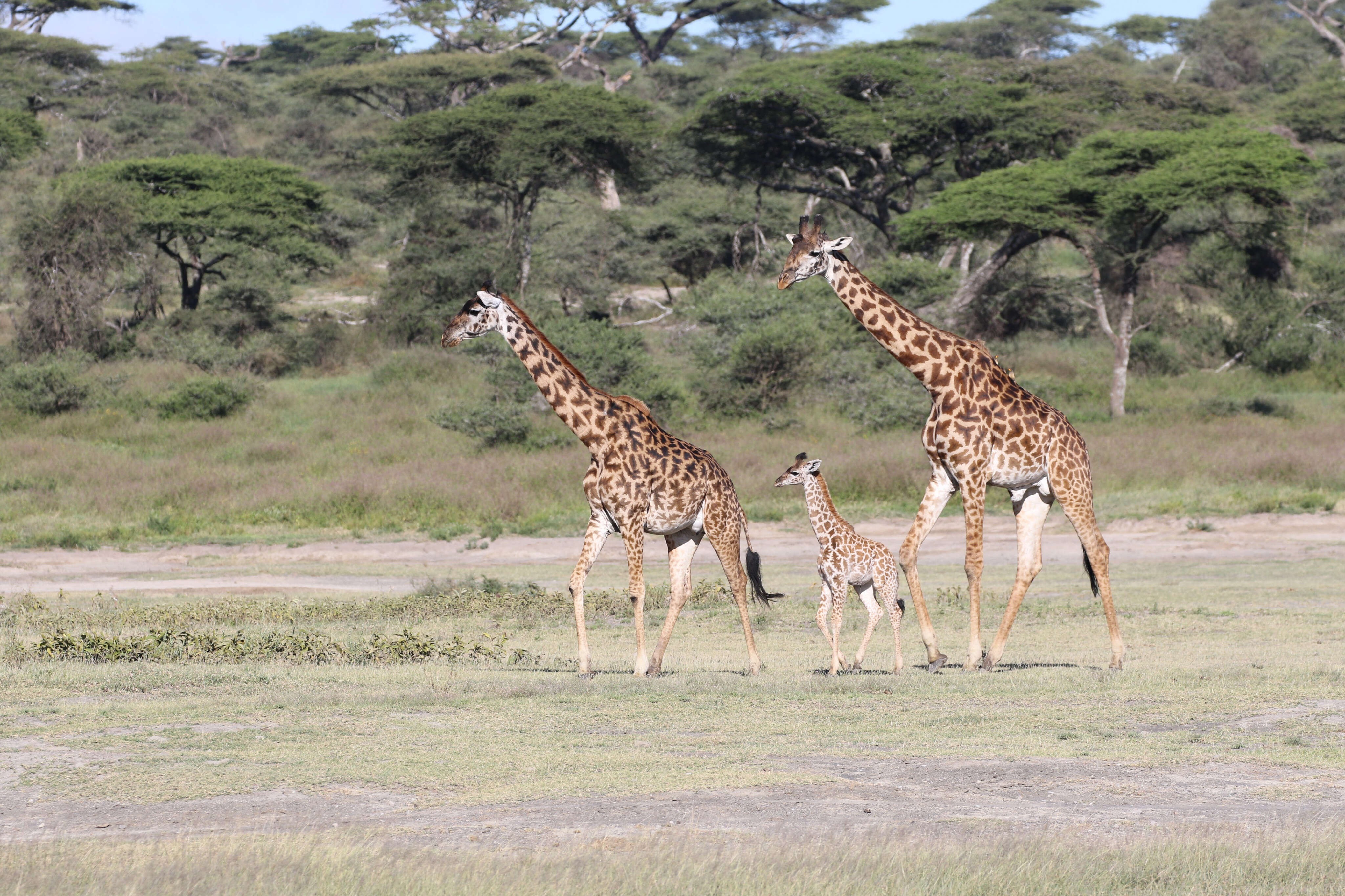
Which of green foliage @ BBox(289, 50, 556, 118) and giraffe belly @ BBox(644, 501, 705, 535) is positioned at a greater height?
green foliage @ BBox(289, 50, 556, 118)

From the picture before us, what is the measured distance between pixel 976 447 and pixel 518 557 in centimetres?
1364

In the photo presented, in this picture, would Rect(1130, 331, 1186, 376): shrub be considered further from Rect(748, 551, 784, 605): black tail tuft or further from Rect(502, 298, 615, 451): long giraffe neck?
Rect(502, 298, 615, 451): long giraffe neck

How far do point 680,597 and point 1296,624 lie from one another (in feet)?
22.4

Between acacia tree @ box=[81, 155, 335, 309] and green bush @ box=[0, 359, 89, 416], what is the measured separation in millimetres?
10153

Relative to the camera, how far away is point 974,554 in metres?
12.0

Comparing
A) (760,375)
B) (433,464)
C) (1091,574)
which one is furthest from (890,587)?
(760,375)

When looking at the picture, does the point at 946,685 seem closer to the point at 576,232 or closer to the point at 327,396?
the point at 327,396

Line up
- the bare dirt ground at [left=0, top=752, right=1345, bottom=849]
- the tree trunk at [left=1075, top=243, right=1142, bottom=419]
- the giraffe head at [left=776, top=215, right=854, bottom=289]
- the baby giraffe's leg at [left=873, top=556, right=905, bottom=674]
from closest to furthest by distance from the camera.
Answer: the bare dirt ground at [left=0, top=752, right=1345, bottom=849] → the giraffe head at [left=776, top=215, right=854, bottom=289] → the baby giraffe's leg at [left=873, top=556, right=905, bottom=674] → the tree trunk at [left=1075, top=243, right=1142, bottom=419]

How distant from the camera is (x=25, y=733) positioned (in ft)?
30.4

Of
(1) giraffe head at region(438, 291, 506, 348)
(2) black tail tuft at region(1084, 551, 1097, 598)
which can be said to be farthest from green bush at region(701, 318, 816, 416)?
(1) giraffe head at region(438, 291, 506, 348)

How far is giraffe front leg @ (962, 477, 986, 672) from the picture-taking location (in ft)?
38.9

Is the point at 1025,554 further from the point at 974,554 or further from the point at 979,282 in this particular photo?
the point at 979,282

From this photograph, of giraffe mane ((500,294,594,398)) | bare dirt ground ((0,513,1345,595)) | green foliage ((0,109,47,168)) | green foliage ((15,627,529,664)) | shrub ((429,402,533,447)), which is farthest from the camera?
green foliage ((0,109,47,168))

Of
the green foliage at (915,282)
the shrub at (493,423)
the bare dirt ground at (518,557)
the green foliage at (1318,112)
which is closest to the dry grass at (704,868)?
the bare dirt ground at (518,557)
